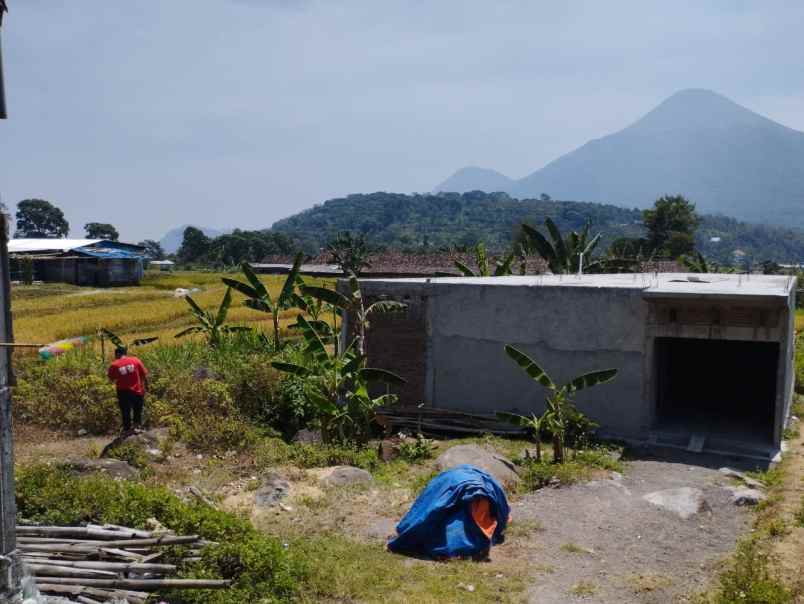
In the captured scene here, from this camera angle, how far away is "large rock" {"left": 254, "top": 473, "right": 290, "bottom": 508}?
359 inches

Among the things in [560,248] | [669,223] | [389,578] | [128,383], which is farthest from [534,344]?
[669,223]

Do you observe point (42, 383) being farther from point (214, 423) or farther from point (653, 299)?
point (653, 299)

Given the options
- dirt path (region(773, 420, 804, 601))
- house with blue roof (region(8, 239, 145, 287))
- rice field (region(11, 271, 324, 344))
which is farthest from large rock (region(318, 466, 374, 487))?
house with blue roof (region(8, 239, 145, 287))

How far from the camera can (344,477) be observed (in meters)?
9.91

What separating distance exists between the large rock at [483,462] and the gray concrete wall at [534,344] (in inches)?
109

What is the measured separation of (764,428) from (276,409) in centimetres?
904

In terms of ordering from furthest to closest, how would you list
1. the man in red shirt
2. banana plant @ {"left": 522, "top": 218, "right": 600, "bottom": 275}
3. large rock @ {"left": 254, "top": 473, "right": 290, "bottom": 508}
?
banana plant @ {"left": 522, "top": 218, "right": 600, "bottom": 275} → the man in red shirt → large rock @ {"left": 254, "top": 473, "right": 290, "bottom": 508}

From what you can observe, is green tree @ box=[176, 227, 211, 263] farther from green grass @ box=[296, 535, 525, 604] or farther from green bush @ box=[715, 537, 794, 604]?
green bush @ box=[715, 537, 794, 604]

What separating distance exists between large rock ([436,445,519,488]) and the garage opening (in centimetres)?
386

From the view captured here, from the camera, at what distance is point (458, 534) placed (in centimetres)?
767

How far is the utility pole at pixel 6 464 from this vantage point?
529 centimetres

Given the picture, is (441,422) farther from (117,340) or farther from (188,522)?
(188,522)

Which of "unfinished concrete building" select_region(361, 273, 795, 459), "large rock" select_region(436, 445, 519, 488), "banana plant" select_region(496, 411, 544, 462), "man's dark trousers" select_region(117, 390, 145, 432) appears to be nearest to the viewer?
"large rock" select_region(436, 445, 519, 488)

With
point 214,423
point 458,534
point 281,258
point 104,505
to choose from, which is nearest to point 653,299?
point 458,534
